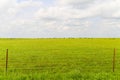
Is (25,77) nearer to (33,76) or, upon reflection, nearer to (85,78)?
(33,76)

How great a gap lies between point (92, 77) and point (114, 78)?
3.50ft

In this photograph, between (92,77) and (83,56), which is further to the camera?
(83,56)

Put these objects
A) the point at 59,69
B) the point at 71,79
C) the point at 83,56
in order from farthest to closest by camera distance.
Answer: the point at 83,56, the point at 59,69, the point at 71,79

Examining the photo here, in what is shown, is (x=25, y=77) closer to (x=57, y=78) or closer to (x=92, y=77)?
(x=57, y=78)

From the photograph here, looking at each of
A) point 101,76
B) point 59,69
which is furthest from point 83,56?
point 101,76

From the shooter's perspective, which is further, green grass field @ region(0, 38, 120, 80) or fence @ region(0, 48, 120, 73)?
fence @ region(0, 48, 120, 73)

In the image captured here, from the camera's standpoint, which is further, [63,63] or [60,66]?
[63,63]

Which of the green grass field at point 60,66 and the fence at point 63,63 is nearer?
the green grass field at point 60,66

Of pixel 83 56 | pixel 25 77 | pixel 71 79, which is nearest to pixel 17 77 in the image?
pixel 25 77

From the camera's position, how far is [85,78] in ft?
40.4

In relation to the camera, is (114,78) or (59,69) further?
(59,69)

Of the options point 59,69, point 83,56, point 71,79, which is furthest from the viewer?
point 83,56

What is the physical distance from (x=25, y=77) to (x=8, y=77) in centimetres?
81

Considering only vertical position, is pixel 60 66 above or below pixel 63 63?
below
